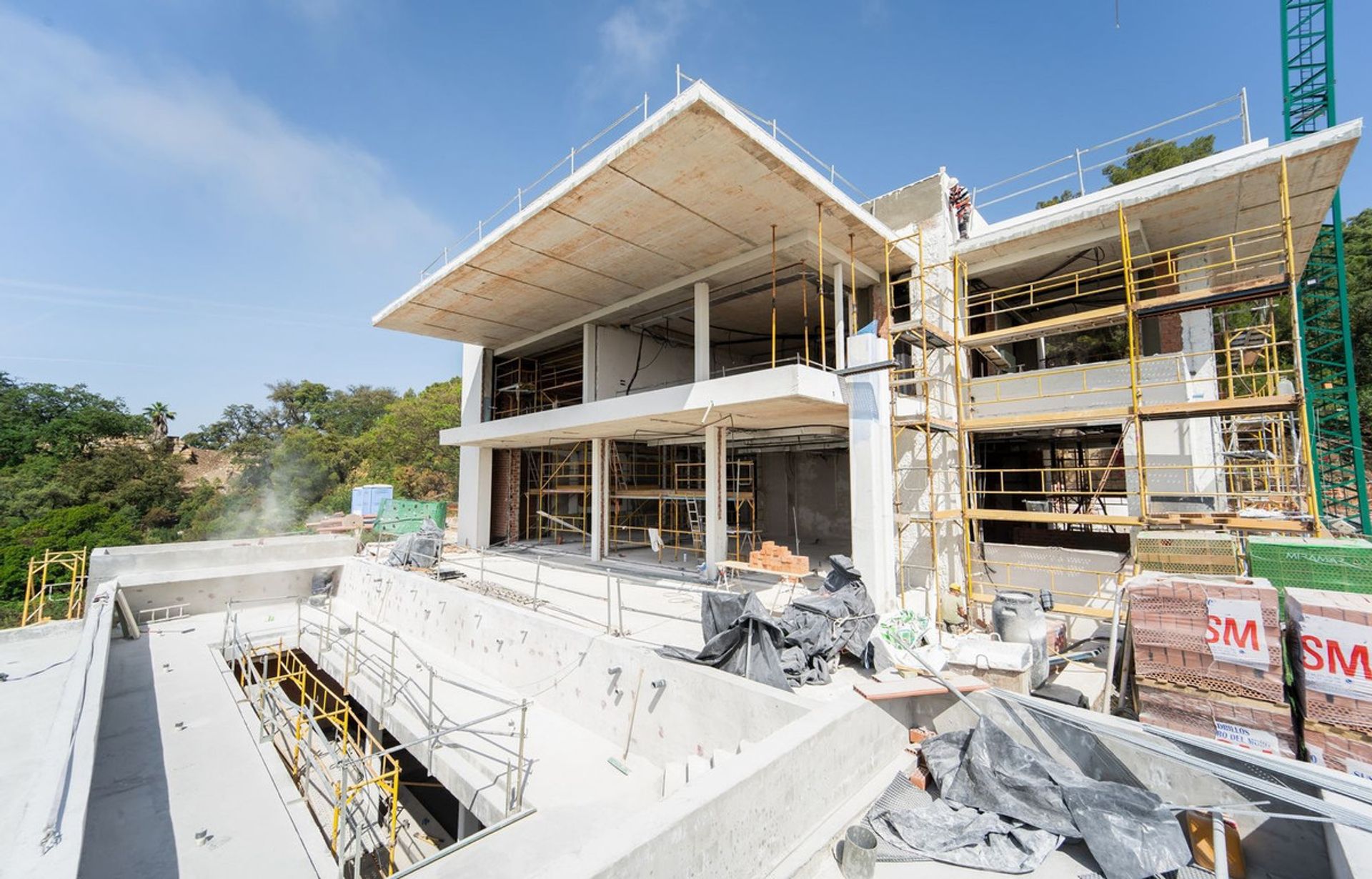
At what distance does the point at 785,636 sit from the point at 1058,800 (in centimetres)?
305

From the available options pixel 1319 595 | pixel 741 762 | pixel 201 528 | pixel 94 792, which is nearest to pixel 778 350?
pixel 1319 595

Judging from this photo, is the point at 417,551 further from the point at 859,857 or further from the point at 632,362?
the point at 859,857

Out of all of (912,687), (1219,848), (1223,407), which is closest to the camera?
(1219,848)

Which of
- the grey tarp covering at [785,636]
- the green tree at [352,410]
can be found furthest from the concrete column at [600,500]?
the green tree at [352,410]

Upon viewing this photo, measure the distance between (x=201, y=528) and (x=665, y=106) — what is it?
39011mm

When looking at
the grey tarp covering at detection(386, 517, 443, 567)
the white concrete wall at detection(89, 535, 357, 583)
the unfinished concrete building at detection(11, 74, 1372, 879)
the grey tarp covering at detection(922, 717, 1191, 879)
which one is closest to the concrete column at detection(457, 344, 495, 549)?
the unfinished concrete building at detection(11, 74, 1372, 879)

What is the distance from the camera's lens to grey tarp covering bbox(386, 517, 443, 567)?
1413 centimetres

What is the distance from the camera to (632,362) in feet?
51.0

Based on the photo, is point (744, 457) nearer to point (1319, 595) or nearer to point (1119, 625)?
point (1119, 625)

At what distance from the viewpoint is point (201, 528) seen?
3198cm

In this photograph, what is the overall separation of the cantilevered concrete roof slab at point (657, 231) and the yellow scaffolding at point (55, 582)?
32.9 feet

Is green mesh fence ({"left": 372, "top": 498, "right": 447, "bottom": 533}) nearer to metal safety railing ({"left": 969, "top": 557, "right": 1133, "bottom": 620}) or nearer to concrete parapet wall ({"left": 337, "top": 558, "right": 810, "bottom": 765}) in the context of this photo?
concrete parapet wall ({"left": 337, "top": 558, "right": 810, "bottom": 765})

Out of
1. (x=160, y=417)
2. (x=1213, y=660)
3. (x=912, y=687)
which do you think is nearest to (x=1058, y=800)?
(x=912, y=687)

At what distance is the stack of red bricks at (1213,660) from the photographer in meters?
4.23
